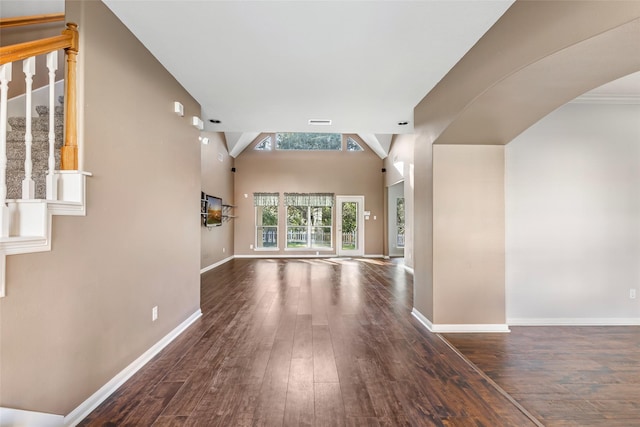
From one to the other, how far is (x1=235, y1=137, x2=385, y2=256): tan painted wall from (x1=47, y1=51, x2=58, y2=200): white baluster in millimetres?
7801

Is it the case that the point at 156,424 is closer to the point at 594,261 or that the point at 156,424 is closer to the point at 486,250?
the point at 486,250

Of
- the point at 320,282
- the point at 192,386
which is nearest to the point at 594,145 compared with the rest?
the point at 320,282

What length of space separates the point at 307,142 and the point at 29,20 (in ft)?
25.0

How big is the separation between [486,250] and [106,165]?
3691 mm

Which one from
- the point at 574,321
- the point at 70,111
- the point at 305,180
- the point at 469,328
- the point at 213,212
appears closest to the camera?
the point at 70,111

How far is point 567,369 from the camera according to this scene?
2387 millimetres

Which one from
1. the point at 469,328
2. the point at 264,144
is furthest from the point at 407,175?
the point at 264,144

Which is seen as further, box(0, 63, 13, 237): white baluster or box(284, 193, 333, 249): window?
box(284, 193, 333, 249): window

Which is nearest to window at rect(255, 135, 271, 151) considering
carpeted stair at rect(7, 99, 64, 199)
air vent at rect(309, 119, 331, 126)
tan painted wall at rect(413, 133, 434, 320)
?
air vent at rect(309, 119, 331, 126)

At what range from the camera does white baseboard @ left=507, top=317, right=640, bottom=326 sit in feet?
11.0

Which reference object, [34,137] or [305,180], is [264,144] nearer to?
[305,180]

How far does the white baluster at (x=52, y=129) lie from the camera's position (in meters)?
1.57

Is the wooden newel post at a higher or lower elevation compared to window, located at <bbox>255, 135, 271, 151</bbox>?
lower

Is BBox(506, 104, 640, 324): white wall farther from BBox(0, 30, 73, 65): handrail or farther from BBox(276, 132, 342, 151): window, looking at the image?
BBox(276, 132, 342, 151): window
